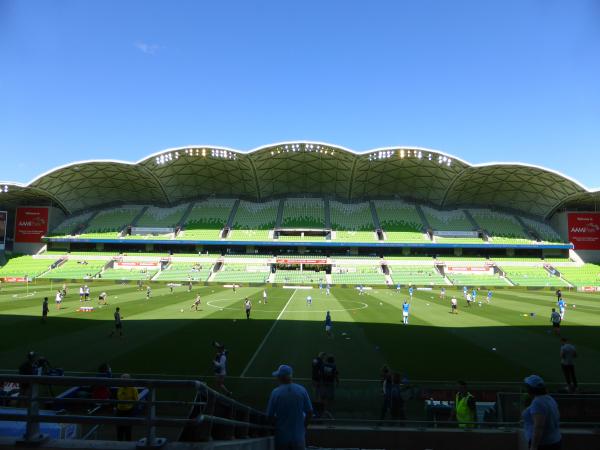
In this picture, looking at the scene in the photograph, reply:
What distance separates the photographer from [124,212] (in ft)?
264

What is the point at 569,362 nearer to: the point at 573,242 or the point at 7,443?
the point at 7,443

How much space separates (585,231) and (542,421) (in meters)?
81.4

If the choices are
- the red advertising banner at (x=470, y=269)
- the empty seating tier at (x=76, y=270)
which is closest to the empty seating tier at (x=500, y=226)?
the red advertising banner at (x=470, y=269)

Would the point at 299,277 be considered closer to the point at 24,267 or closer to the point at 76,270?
the point at 76,270

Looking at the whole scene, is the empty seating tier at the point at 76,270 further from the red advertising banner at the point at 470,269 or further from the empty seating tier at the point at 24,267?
the red advertising banner at the point at 470,269

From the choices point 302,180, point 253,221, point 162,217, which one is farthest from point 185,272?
point 302,180

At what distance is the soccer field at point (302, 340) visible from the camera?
1517cm

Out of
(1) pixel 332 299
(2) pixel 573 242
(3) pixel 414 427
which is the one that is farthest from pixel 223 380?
(2) pixel 573 242

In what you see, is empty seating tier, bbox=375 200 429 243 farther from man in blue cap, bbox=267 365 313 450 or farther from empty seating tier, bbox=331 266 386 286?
man in blue cap, bbox=267 365 313 450

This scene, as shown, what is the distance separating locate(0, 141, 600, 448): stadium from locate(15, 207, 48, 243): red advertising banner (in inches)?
9.9

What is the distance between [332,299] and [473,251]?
4198cm

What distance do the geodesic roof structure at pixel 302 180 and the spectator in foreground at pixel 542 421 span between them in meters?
59.8

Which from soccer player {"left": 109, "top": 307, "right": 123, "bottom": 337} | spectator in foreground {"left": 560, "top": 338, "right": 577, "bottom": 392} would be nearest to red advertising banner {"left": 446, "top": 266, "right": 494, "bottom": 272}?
spectator in foreground {"left": 560, "top": 338, "right": 577, "bottom": 392}

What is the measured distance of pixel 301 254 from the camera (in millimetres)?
72188
